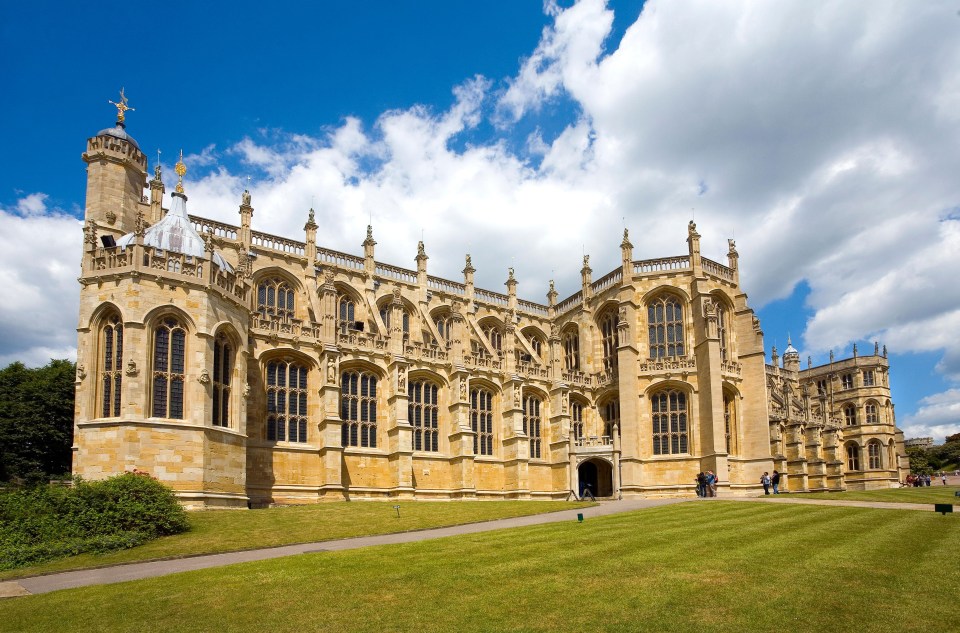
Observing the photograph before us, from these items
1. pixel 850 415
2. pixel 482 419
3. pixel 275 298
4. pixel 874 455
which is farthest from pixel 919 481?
pixel 275 298

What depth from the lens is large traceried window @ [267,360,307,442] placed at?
36875 mm

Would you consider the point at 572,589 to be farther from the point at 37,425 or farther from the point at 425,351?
the point at 37,425

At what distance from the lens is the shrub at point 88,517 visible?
69.0ft

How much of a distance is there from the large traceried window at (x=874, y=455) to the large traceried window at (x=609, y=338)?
38623 mm

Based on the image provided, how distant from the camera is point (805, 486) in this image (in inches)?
2205

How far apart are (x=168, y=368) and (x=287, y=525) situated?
8.82m

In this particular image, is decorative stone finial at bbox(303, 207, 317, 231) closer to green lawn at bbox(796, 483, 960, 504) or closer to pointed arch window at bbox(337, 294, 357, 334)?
pointed arch window at bbox(337, 294, 357, 334)

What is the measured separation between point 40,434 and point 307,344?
15809 millimetres

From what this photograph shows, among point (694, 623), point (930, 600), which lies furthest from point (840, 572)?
point (694, 623)

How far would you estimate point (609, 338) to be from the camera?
53406 millimetres

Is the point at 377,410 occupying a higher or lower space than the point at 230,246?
lower

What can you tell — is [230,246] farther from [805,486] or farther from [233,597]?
[805,486]

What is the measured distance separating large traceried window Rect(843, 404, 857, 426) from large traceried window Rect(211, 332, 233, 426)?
6933cm

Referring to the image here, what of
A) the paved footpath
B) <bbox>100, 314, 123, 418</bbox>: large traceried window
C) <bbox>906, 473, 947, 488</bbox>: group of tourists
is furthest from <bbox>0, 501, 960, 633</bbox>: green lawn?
<bbox>906, 473, 947, 488</bbox>: group of tourists
